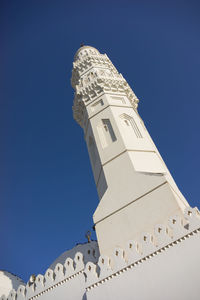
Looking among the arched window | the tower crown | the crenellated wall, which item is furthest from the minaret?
the tower crown

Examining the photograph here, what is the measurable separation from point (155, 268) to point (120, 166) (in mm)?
3830

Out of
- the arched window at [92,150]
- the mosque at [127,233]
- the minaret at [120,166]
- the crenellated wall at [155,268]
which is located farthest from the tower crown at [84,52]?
the crenellated wall at [155,268]

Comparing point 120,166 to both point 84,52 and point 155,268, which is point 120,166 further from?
point 84,52

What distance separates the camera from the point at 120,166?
872cm

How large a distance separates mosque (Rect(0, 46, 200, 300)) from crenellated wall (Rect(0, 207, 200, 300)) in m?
0.02

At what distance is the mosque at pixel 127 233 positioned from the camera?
543 centimetres

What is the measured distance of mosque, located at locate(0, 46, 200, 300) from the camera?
17.8ft

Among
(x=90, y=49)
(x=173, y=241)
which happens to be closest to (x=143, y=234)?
(x=173, y=241)

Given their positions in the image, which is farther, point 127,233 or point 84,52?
point 84,52

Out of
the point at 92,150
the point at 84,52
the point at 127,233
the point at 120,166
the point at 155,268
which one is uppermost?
the point at 84,52

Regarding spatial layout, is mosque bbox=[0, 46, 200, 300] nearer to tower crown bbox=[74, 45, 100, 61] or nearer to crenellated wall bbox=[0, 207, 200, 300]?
crenellated wall bbox=[0, 207, 200, 300]

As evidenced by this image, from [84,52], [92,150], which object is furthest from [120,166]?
[84,52]

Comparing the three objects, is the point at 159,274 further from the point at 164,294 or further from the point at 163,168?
the point at 163,168

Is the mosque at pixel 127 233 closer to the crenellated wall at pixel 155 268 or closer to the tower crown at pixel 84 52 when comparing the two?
Result: the crenellated wall at pixel 155 268
